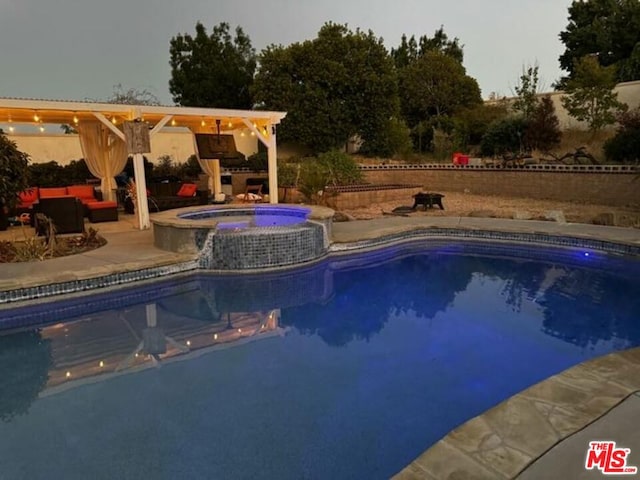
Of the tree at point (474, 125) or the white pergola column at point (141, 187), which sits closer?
Result: the white pergola column at point (141, 187)

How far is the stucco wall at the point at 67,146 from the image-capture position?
15.8 metres

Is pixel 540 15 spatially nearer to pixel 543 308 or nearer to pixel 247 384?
pixel 543 308

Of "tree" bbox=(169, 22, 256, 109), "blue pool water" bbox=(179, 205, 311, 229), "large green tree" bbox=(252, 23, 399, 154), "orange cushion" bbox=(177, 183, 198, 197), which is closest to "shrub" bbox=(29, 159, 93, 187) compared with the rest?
"orange cushion" bbox=(177, 183, 198, 197)

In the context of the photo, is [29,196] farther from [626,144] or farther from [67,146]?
[626,144]

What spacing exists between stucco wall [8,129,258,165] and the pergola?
5.30 m

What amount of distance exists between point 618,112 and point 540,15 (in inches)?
512

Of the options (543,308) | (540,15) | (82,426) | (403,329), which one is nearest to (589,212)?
(543,308)

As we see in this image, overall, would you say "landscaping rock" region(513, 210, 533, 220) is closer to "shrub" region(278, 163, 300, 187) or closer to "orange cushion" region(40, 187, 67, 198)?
"shrub" region(278, 163, 300, 187)

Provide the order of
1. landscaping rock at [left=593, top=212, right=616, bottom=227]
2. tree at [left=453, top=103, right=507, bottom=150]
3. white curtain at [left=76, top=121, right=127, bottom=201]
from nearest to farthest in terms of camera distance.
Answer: landscaping rock at [left=593, top=212, right=616, bottom=227]
white curtain at [left=76, top=121, right=127, bottom=201]
tree at [left=453, top=103, right=507, bottom=150]

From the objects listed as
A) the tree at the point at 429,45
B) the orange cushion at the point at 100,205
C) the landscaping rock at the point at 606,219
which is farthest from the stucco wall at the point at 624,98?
the orange cushion at the point at 100,205

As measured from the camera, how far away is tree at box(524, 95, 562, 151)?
15.3 m

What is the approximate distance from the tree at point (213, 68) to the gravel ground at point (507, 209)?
47.7 ft

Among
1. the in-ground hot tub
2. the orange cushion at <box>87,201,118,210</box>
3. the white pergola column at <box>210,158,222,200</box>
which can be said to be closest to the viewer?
the in-ground hot tub

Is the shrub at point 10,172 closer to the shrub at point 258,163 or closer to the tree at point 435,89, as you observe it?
the shrub at point 258,163
